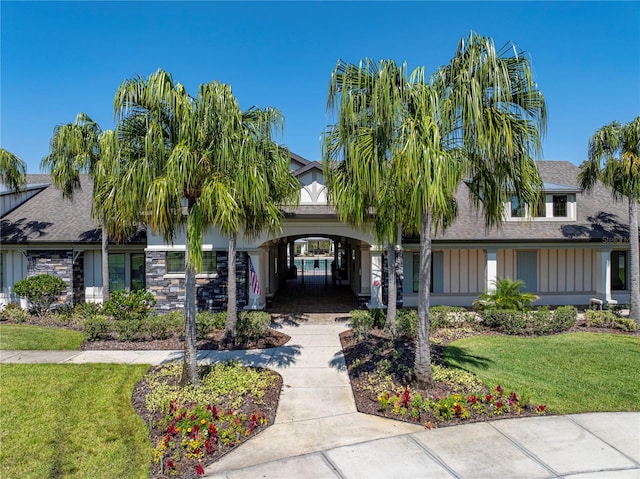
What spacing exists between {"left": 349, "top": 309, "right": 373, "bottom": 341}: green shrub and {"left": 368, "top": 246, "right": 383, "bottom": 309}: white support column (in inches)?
70.6

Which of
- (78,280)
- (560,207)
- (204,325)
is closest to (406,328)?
(204,325)

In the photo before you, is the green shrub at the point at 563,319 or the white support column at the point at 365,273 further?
the white support column at the point at 365,273

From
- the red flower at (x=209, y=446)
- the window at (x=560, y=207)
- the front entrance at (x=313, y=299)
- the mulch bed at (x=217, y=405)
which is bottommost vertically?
the front entrance at (x=313, y=299)

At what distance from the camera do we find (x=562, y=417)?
593 centimetres

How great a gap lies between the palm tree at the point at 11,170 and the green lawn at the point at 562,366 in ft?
54.3

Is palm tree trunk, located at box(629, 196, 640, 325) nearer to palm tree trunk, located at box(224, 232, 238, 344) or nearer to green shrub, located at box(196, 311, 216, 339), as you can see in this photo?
palm tree trunk, located at box(224, 232, 238, 344)

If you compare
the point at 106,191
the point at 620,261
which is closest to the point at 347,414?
the point at 106,191

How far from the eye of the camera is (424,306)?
274 inches

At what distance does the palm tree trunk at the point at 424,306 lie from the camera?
684cm

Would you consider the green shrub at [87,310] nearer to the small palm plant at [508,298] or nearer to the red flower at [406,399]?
the red flower at [406,399]

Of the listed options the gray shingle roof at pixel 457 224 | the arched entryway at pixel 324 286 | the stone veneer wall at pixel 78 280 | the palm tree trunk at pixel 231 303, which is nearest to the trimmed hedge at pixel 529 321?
the gray shingle roof at pixel 457 224

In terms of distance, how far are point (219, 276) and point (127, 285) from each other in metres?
4.53

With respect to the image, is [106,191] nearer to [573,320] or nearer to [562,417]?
[562,417]

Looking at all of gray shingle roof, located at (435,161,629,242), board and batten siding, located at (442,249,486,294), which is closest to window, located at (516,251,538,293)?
gray shingle roof, located at (435,161,629,242)
